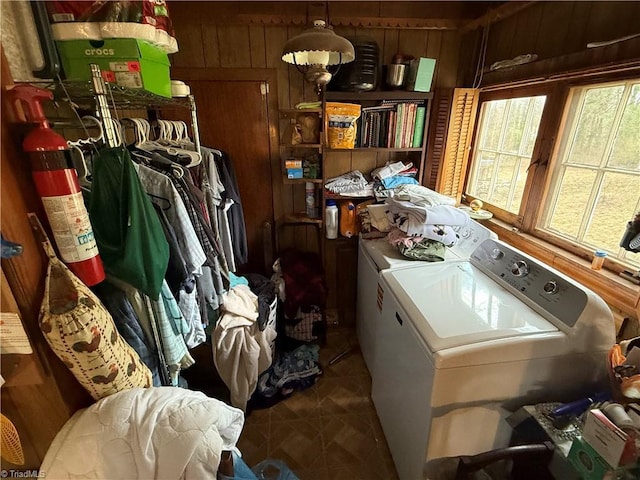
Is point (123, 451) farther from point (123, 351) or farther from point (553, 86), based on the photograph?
point (553, 86)

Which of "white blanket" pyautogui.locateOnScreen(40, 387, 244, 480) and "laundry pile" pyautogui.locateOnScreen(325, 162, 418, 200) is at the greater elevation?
"laundry pile" pyautogui.locateOnScreen(325, 162, 418, 200)

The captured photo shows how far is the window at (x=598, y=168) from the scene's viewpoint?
1.24 m

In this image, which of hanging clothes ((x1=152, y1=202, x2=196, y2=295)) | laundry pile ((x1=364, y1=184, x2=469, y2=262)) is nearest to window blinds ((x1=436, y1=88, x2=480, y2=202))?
laundry pile ((x1=364, y1=184, x2=469, y2=262))

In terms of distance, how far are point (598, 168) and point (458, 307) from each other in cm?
93

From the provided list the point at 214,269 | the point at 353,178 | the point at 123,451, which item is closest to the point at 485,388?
the point at 123,451

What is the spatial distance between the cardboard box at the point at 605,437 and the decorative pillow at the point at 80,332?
1.15 meters

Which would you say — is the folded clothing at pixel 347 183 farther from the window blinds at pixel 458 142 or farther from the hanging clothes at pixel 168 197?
the hanging clothes at pixel 168 197

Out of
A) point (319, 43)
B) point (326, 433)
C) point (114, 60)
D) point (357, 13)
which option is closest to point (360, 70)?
point (357, 13)

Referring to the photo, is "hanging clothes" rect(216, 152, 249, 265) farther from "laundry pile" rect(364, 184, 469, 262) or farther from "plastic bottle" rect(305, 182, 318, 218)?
"laundry pile" rect(364, 184, 469, 262)

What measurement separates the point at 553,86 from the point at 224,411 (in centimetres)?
193

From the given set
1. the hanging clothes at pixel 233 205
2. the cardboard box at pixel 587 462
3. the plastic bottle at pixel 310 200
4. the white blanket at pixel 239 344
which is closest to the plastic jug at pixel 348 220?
the plastic bottle at pixel 310 200

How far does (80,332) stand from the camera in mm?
672

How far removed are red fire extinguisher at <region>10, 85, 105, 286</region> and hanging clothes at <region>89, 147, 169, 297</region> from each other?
0.41 feet

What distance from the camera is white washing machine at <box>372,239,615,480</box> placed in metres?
0.99
